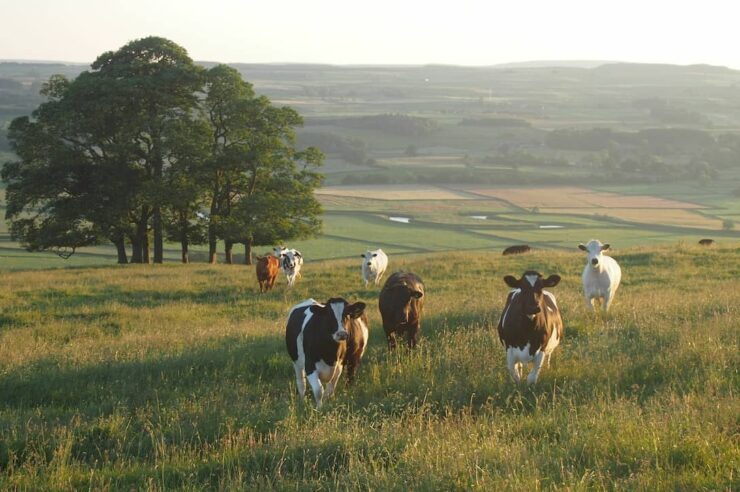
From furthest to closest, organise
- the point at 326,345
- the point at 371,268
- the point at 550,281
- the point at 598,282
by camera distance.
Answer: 1. the point at 371,268
2. the point at 598,282
3. the point at 550,281
4. the point at 326,345

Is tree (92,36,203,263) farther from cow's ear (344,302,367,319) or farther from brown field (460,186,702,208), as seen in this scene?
brown field (460,186,702,208)

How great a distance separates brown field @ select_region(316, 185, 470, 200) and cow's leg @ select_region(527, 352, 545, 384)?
237ft

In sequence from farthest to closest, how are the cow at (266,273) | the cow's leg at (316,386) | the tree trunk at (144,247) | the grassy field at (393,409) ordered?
1. the tree trunk at (144,247)
2. the cow at (266,273)
3. the cow's leg at (316,386)
4. the grassy field at (393,409)

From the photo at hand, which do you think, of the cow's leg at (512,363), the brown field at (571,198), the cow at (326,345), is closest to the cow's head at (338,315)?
the cow at (326,345)

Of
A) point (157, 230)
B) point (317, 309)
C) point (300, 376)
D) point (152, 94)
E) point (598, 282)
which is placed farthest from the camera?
point (157, 230)

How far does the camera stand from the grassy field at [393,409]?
7.40 m

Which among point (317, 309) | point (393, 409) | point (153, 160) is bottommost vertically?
point (393, 409)

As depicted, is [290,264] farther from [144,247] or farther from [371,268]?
[144,247]

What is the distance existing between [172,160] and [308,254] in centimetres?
1394

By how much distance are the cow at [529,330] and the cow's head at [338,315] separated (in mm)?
2172

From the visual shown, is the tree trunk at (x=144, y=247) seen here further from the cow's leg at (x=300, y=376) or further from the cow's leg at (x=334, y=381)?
the cow's leg at (x=334, y=381)

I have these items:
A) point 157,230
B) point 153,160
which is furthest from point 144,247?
point 153,160

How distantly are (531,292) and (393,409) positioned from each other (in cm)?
326

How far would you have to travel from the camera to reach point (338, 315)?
36.9ft
